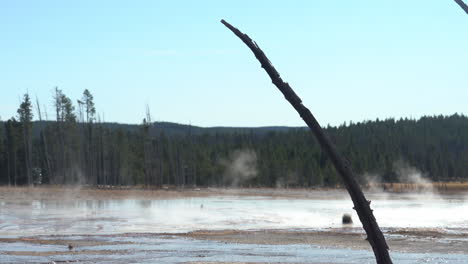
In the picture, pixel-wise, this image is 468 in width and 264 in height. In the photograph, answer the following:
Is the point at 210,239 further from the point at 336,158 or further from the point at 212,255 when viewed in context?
the point at 336,158

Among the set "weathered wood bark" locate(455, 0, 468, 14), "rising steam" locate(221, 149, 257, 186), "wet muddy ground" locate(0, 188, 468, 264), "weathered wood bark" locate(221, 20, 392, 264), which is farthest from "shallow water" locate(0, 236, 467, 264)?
"rising steam" locate(221, 149, 257, 186)

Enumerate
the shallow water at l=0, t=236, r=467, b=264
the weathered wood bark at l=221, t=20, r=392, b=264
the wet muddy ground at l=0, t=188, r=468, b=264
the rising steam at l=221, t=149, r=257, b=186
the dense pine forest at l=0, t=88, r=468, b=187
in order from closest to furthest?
the weathered wood bark at l=221, t=20, r=392, b=264, the shallow water at l=0, t=236, r=467, b=264, the wet muddy ground at l=0, t=188, r=468, b=264, the dense pine forest at l=0, t=88, r=468, b=187, the rising steam at l=221, t=149, r=257, b=186

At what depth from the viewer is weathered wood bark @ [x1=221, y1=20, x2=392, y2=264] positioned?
134 inches

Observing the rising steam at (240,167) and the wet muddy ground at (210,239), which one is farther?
the rising steam at (240,167)

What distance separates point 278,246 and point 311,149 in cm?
15150

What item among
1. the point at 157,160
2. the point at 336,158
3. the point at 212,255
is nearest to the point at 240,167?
the point at 157,160

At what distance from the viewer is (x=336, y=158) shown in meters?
3.48

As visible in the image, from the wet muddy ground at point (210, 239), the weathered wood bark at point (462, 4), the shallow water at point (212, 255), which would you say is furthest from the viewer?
the wet muddy ground at point (210, 239)

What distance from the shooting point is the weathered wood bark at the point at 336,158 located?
341cm

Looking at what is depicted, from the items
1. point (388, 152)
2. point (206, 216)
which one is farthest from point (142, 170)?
point (206, 216)

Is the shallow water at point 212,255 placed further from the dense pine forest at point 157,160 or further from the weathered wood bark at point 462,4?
the dense pine forest at point 157,160

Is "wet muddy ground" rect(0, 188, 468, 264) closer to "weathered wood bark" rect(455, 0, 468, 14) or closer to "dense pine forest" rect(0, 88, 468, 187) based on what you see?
"weathered wood bark" rect(455, 0, 468, 14)

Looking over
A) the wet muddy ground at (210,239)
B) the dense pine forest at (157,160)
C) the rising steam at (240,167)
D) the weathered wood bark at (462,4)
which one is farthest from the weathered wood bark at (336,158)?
the rising steam at (240,167)

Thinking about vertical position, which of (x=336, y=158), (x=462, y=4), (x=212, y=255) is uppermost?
(x=462, y=4)
